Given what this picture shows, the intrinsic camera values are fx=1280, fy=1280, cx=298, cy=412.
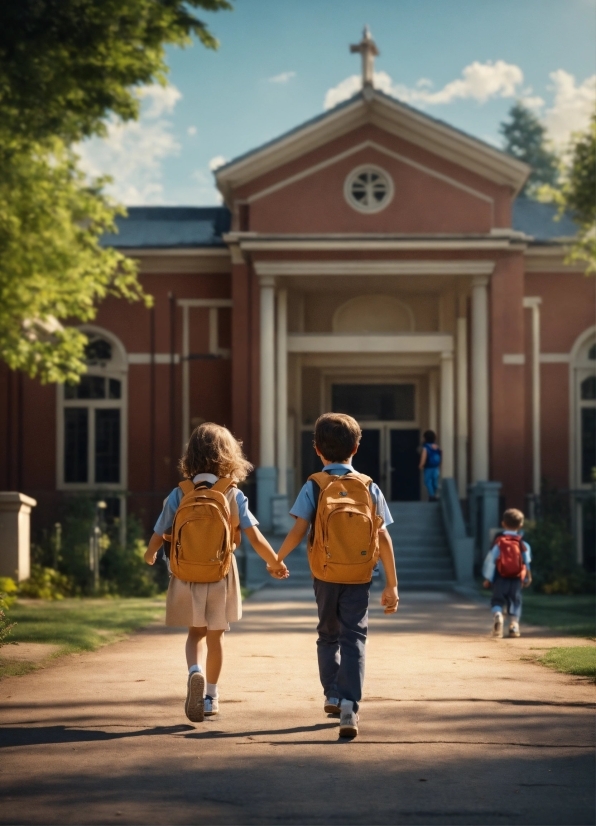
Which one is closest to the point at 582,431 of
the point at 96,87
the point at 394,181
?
the point at 394,181

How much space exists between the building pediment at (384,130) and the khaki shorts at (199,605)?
62.2 feet

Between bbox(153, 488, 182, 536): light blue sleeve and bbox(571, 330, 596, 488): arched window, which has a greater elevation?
bbox(571, 330, 596, 488): arched window

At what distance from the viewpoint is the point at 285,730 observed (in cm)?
638

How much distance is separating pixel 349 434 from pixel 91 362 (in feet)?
70.6

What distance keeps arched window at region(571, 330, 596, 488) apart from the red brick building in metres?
0.04

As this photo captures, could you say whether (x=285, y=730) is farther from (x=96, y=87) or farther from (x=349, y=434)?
(x=96, y=87)

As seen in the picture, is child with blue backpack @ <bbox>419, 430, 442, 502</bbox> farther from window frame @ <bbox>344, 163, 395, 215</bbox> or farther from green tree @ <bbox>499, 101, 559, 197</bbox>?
green tree @ <bbox>499, 101, 559, 197</bbox>

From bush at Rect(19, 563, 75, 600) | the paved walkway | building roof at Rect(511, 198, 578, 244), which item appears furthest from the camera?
building roof at Rect(511, 198, 578, 244)

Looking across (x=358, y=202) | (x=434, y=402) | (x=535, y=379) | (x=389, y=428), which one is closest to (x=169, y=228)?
(x=358, y=202)

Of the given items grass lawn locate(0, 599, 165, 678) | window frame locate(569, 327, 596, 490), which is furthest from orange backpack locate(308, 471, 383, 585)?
window frame locate(569, 327, 596, 490)

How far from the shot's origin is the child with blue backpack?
25344 mm

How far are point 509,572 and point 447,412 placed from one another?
13.6 metres

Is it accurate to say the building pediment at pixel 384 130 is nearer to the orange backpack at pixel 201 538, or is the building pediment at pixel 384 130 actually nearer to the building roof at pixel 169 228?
the building roof at pixel 169 228

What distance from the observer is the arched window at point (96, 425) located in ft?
90.8
